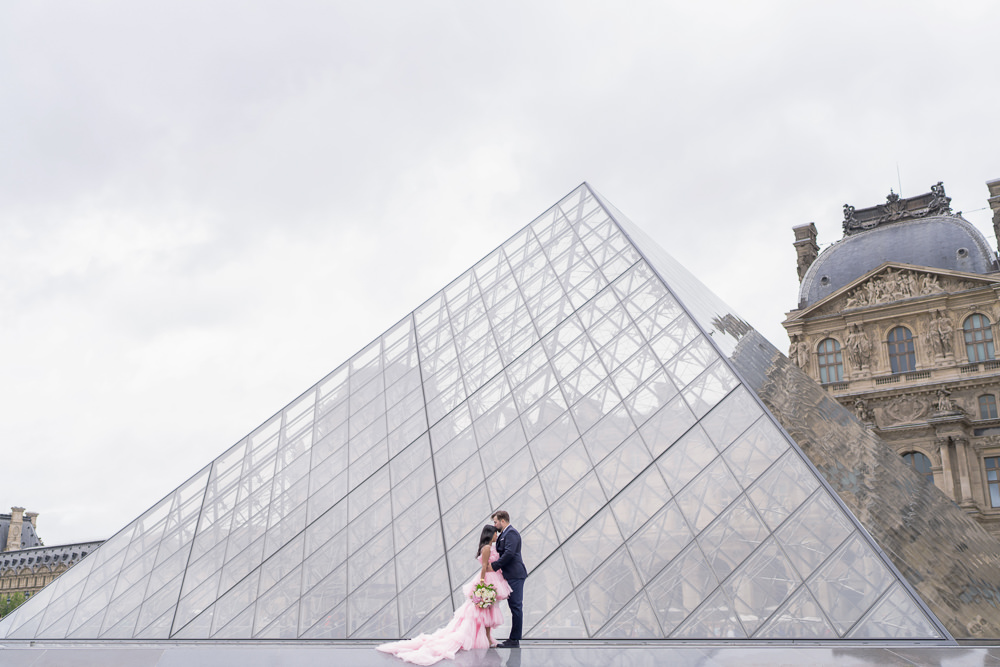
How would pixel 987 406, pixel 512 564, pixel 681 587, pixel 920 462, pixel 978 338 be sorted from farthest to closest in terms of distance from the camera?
pixel 978 338
pixel 987 406
pixel 920 462
pixel 681 587
pixel 512 564

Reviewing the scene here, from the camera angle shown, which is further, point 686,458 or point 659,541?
point 686,458

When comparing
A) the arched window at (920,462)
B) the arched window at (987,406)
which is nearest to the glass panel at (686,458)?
the arched window at (920,462)

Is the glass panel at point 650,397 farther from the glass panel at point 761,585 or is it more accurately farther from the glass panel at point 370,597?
the glass panel at point 370,597

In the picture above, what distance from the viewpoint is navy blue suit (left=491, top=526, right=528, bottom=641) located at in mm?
5922

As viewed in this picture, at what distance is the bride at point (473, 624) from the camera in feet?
19.1

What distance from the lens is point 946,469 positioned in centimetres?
2758

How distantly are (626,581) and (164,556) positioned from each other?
24.2 feet

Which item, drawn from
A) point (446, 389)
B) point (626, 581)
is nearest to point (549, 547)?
point (626, 581)

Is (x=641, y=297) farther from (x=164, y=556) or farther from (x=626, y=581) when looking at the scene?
(x=164, y=556)

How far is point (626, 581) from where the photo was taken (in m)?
6.70

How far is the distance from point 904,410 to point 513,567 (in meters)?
28.7

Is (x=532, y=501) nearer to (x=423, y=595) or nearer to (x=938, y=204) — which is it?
(x=423, y=595)

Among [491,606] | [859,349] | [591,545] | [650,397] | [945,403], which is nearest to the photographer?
[491,606]

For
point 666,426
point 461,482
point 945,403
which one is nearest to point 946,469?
point 945,403
